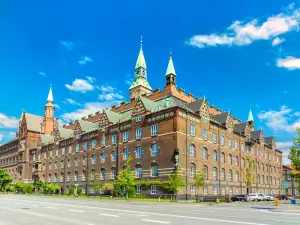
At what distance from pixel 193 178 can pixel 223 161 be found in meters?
13.5

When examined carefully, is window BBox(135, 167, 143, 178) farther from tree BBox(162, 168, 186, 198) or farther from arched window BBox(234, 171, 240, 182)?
arched window BBox(234, 171, 240, 182)

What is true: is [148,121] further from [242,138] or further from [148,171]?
[242,138]

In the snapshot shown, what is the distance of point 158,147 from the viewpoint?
5434 centimetres

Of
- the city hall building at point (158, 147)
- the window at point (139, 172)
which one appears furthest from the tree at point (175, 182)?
the window at point (139, 172)

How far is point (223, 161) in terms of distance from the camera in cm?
6494

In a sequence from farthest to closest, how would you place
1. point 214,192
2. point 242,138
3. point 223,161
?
point 242,138 → point 223,161 → point 214,192

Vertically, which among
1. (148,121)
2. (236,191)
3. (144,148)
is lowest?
(236,191)

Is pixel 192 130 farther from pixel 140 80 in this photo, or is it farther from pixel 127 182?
pixel 140 80

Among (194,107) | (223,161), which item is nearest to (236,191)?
(223,161)

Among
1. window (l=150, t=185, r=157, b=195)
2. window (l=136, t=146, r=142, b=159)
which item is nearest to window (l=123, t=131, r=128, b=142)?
window (l=136, t=146, r=142, b=159)

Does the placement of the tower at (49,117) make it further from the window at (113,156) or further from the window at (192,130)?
the window at (192,130)

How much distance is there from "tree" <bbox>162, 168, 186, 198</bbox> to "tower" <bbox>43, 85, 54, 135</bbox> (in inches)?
2429

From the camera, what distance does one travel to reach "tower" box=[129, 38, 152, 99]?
3465 inches

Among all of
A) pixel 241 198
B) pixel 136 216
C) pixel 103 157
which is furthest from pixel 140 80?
pixel 136 216
